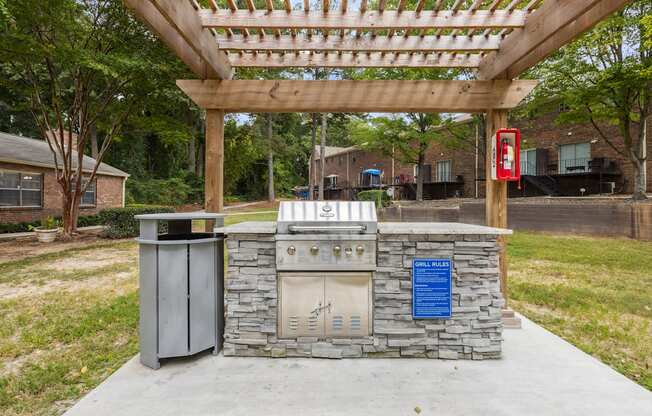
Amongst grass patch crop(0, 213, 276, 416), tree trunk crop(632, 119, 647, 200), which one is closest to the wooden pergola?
grass patch crop(0, 213, 276, 416)

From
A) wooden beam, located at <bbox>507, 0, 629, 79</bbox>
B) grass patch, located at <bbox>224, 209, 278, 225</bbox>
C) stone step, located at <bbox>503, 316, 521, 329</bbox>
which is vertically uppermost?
wooden beam, located at <bbox>507, 0, 629, 79</bbox>

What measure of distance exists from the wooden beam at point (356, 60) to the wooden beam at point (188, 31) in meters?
0.30

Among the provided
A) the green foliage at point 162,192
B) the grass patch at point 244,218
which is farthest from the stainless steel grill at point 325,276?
the green foliage at point 162,192

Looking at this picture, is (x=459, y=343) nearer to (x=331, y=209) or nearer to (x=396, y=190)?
(x=331, y=209)

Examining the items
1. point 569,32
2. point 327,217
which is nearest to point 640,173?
point 569,32

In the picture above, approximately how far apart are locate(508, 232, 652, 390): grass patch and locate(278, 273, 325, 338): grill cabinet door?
2.40 m

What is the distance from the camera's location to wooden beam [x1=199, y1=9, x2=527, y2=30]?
9.46 ft

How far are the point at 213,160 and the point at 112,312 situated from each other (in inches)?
85.0

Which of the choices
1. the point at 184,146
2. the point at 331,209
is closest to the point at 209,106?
the point at 331,209

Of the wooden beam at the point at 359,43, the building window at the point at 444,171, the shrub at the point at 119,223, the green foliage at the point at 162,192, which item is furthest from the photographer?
the green foliage at the point at 162,192

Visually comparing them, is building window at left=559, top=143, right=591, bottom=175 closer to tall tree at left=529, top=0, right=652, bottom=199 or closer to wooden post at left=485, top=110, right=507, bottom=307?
tall tree at left=529, top=0, right=652, bottom=199

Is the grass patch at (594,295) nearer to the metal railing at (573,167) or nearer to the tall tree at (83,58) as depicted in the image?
the metal railing at (573,167)

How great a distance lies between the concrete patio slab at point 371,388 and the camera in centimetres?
207

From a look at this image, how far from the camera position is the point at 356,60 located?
373cm
